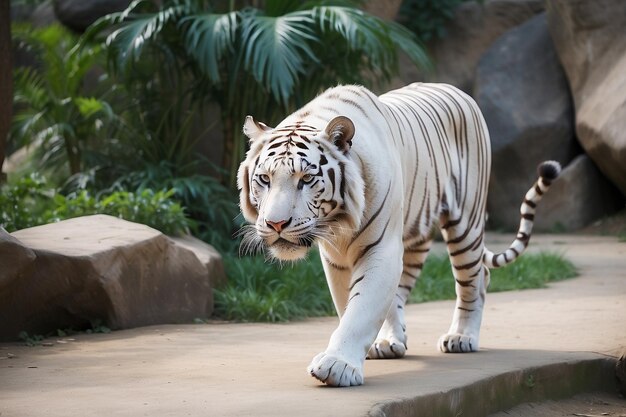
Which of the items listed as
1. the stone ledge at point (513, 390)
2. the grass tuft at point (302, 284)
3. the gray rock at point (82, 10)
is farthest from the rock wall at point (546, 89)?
the stone ledge at point (513, 390)

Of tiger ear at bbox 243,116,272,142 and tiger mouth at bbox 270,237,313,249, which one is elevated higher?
tiger ear at bbox 243,116,272,142

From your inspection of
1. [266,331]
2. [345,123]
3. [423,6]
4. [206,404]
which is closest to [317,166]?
[345,123]

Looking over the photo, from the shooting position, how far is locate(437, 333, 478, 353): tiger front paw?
16.3 ft

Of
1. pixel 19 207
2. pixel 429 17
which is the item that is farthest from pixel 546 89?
pixel 19 207

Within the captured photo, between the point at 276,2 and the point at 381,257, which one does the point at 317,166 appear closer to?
the point at 381,257

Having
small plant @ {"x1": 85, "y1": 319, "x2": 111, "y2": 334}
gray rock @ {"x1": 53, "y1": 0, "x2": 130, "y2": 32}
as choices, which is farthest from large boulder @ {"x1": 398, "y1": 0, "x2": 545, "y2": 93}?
small plant @ {"x1": 85, "y1": 319, "x2": 111, "y2": 334}

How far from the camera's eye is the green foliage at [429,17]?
13.2m

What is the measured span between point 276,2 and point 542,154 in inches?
208

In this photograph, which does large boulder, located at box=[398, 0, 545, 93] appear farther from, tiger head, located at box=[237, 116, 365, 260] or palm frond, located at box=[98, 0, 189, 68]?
tiger head, located at box=[237, 116, 365, 260]

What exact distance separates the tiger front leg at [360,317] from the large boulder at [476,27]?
32.0 ft

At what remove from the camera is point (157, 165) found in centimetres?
863

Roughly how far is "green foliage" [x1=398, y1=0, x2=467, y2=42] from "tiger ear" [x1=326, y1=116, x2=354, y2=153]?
9.58m

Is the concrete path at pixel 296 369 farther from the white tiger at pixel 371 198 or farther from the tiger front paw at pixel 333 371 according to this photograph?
the white tiger at pixel 371 198

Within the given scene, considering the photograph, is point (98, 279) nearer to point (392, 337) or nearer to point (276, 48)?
point (392, 337)
